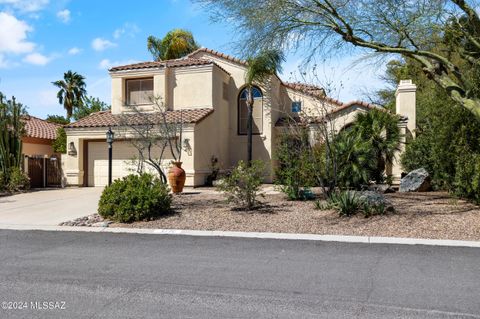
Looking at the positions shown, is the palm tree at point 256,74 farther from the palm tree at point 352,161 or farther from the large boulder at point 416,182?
the large boulder at point 416,182

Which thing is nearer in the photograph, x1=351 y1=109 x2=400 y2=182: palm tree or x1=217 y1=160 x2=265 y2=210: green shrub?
x1=217 y1=160 x2=265 y2=210: green shrub

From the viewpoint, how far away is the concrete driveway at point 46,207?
475 inches

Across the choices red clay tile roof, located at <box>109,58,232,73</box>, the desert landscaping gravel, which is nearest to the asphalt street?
the desert landscaping gravel

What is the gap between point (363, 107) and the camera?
20469 mm

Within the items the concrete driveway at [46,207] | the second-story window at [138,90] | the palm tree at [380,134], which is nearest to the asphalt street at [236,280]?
the concrete driveway at [46,207]

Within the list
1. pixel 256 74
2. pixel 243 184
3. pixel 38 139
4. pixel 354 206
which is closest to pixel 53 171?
pixel 38 139

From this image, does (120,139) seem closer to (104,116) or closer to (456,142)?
(104,116)

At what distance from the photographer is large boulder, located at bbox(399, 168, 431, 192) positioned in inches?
640

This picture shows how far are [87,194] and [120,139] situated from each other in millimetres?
3745

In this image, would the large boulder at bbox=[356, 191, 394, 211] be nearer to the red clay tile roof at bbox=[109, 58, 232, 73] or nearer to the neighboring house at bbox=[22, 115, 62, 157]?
→ the red clay tile roof at bbox=[109, 58, 232, 73]

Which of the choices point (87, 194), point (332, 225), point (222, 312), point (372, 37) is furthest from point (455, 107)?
point (87, 194)

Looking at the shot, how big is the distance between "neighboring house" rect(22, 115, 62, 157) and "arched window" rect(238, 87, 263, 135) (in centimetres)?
1250

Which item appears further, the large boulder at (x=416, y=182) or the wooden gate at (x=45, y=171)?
the wooden gate at (x=45, y=171)

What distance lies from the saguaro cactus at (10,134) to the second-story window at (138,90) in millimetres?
5176
